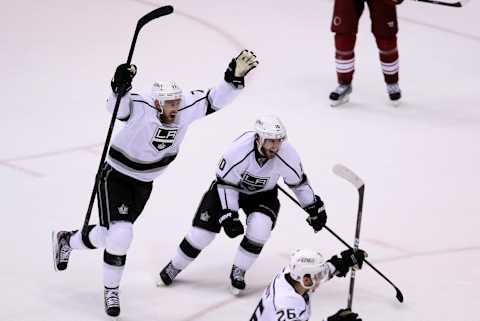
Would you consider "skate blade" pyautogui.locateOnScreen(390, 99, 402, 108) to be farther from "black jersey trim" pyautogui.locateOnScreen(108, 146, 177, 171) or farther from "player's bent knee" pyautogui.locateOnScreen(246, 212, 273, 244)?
"black jersey trim" pyautogui.locateOnScreen(108, 146, 177, 171)

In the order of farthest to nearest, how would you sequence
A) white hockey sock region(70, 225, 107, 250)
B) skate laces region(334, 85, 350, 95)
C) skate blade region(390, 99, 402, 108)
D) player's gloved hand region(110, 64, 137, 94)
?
skate blade region(390, 99, 402, 108), skate laces region(334, 85, 350, 95), white hockey sock region(70, 225, 107, 250), player's gloved hand region(110, 64, 137, 94)

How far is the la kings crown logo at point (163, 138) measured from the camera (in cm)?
522

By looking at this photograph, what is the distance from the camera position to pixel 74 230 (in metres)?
5.67

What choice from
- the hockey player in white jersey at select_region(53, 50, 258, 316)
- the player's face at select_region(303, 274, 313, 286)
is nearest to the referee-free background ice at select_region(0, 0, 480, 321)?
the hockey player in white jersey at select_region(53, 50, 258, 316)

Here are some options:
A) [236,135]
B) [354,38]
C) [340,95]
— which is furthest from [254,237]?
[354,38]

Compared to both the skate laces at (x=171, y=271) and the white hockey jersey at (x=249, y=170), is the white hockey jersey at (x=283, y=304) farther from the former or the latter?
the skate laces at (x=171, y=271)

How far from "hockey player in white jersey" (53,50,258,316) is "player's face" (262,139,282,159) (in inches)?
11.9

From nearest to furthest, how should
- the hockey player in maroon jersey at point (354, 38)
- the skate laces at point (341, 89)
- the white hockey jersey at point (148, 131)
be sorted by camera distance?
the white hockey jersey at point (148, 131)
the hockey player in maroon jersey at point (354, 38)
the skate laces at point (341, 89)

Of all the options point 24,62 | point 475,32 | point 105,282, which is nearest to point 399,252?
point 105,282

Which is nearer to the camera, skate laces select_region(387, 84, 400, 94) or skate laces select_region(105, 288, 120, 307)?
skate laces select_region(105, 288, 120, 307)

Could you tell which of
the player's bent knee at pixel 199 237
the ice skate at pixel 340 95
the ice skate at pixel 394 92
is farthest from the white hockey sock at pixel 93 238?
the ice skate at pixel 394 92

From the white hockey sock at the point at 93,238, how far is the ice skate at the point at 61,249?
4cm

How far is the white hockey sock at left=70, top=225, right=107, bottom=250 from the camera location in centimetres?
533

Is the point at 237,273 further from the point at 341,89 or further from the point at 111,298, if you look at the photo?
the point at 341,89
